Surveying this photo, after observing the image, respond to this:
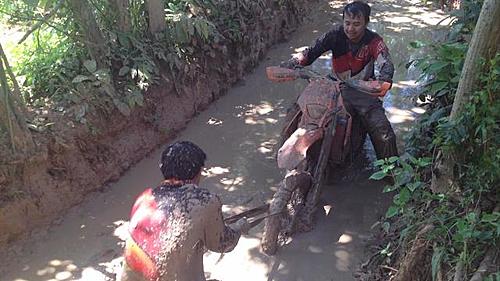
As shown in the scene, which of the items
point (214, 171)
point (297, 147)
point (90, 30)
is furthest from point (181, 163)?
point (90, 30)

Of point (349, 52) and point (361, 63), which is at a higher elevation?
point (349, 52)

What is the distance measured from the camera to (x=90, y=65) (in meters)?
5.12

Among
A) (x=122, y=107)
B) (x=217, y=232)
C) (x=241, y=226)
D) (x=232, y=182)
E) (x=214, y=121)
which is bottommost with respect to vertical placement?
(x=232, y=182)

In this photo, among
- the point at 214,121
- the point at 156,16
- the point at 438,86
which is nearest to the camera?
the point at 438,86

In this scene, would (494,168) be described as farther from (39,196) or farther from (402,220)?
(39,196)

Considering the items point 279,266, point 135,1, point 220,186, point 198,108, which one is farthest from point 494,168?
point 135,1

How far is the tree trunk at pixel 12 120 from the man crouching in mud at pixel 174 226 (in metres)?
2.04

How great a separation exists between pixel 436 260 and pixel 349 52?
261cm

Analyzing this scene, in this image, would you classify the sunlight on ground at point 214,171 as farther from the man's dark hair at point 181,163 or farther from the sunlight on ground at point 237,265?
the man's dark hair at point 181,163

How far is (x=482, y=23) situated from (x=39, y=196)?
12.2 feet

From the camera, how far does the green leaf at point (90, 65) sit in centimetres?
512

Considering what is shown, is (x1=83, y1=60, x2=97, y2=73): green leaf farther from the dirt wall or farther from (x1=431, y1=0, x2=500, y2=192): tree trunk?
(x1=431, y1=0, x2=500, y2=192): tree trunk

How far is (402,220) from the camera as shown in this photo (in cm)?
361

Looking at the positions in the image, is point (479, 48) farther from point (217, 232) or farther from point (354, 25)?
point (217, 232)
